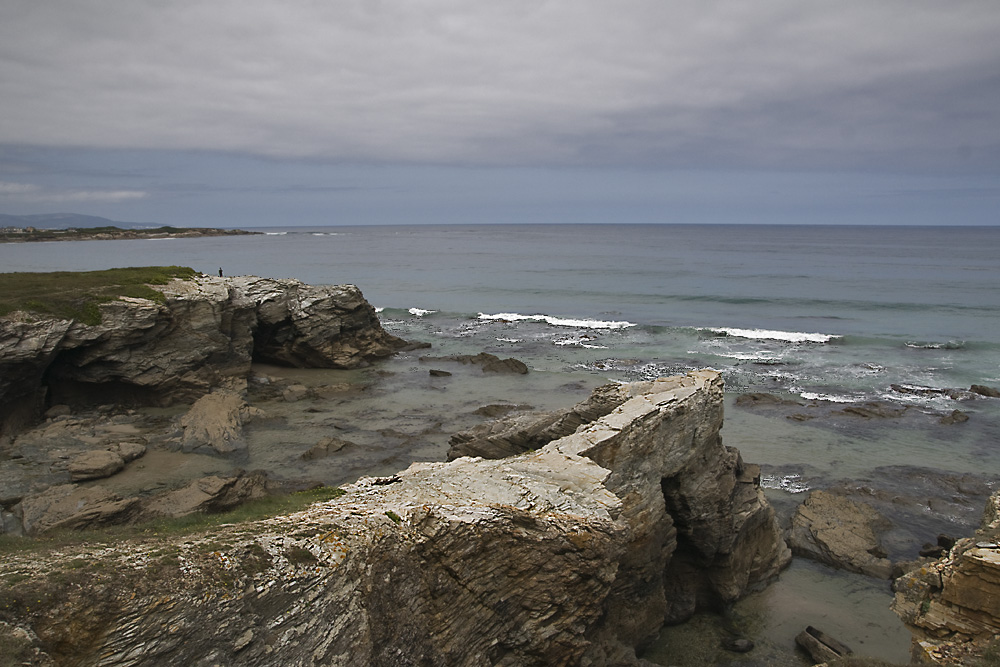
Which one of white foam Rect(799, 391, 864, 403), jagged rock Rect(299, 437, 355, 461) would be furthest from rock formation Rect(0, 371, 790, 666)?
white foam Rect(799, 391, 864, 403)

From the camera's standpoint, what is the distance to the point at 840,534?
1777 centimetres

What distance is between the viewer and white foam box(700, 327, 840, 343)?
45.9 m

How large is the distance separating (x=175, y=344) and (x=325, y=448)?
35.3 ft

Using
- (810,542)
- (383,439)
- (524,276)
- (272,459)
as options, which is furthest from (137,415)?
(524,276)

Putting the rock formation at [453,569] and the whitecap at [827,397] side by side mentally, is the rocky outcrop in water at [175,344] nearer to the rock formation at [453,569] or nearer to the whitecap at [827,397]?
the rock formation at [453,569]

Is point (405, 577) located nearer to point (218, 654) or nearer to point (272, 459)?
point (218, 654)

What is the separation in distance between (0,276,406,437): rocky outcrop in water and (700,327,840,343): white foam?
27.3m

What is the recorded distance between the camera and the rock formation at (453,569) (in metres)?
7.33

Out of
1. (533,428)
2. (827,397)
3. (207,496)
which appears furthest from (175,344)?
(827,397)

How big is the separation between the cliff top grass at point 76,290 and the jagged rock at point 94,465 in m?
7.92

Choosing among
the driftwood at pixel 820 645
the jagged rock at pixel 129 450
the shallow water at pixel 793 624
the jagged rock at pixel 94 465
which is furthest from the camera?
the jagged rock at pixel 129 450

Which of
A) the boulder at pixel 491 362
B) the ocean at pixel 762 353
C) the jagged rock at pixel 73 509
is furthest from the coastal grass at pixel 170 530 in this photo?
the boulder at pixel 491 362

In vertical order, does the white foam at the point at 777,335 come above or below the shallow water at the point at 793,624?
above

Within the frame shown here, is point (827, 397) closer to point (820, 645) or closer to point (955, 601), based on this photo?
point (820, 645)
